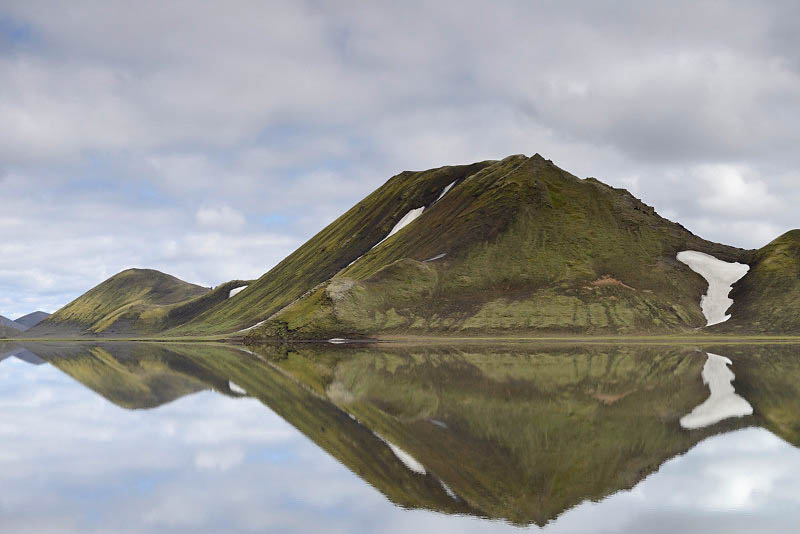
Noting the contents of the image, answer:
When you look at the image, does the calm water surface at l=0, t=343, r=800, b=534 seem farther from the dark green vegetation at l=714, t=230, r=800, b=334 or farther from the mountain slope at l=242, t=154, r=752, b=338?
the dark green vegetation at l=714, t=230, r=800, b=334

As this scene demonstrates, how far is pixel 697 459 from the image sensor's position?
2138 cm

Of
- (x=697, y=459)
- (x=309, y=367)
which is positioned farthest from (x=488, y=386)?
(x=309, y=367)

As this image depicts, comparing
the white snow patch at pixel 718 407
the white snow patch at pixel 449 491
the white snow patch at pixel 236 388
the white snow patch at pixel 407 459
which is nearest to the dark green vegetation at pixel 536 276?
the white snow patch at pixel 236 388

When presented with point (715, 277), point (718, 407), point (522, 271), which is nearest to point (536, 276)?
point (522, 271)

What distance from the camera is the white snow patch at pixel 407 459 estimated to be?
19953 mm

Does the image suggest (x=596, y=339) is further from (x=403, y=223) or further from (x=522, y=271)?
(x=403, y=223)

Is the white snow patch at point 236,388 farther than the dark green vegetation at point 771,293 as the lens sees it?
No

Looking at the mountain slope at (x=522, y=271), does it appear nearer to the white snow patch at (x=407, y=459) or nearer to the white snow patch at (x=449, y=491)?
the white snow patch at (x=407, y=459)

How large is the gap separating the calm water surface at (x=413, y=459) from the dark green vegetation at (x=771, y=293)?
91.1m

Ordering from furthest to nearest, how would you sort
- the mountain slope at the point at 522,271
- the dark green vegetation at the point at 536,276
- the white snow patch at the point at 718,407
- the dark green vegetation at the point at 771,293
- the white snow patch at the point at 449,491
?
the mountain slope at the point at 522,271
the dark green vegetation at the point at 536,276
the dark green vegetation at the point at 771,293
the white snow patch at the point at 718,407
the white snow patch at the point at 449,491

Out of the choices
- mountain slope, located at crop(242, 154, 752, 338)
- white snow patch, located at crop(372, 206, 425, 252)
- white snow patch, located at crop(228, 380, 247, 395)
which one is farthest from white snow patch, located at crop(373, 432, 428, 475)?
white snow patch, located at crop(372, 206, 425, 252)

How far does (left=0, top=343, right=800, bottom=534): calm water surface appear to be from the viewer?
15.8 metres

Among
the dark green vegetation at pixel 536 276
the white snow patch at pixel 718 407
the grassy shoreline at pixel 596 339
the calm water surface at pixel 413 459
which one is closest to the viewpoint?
the calm water surface at pixel 413 459

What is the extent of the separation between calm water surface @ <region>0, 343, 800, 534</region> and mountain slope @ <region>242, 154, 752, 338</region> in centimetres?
8504
